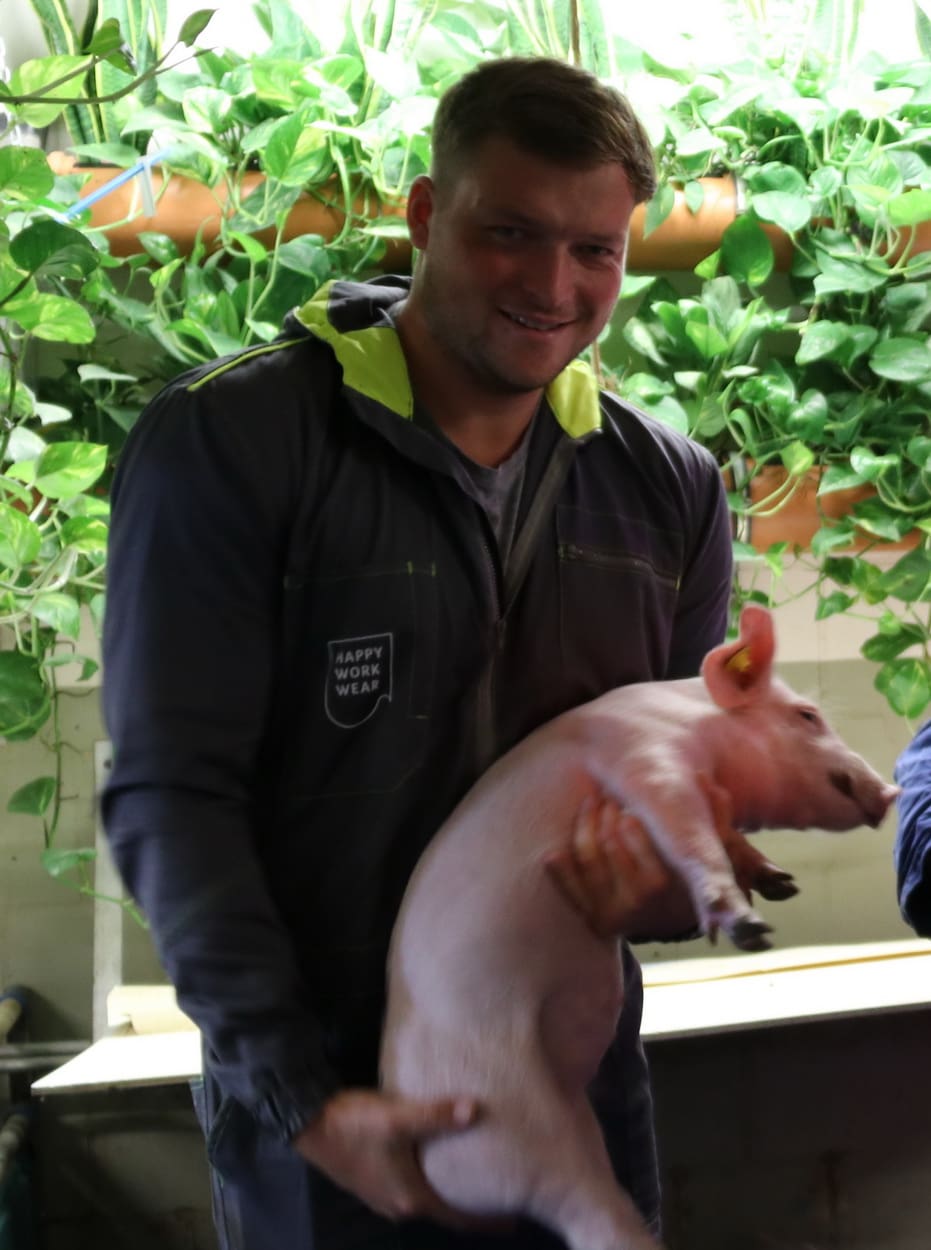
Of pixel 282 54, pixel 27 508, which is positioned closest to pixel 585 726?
pixel 27 508

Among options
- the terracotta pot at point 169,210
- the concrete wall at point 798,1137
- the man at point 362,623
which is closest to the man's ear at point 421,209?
the man at point 362,623

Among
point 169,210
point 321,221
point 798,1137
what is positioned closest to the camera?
point 798,1137

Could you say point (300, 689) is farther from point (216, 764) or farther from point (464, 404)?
point (464, 404)

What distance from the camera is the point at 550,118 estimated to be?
0.63 metres

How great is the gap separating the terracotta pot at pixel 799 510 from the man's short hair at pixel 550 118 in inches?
16.0

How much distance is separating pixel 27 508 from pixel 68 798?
34 centimetres

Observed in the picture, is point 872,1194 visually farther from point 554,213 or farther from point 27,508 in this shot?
point 27,508

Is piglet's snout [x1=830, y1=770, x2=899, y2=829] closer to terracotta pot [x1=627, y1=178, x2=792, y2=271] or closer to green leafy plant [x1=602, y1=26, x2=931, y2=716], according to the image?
green leafy plant [x1=602, y1=26, x2=931, y2=716]

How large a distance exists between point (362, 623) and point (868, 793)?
0.97 ft

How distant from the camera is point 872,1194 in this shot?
96cm

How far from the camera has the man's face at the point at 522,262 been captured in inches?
24.9

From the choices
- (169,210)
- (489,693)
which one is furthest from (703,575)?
(169,210)

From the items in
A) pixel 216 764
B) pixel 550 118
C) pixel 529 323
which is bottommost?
pixel 216 764

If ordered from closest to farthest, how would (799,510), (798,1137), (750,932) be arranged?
(750,932)
(798,1137)
(799,510)
